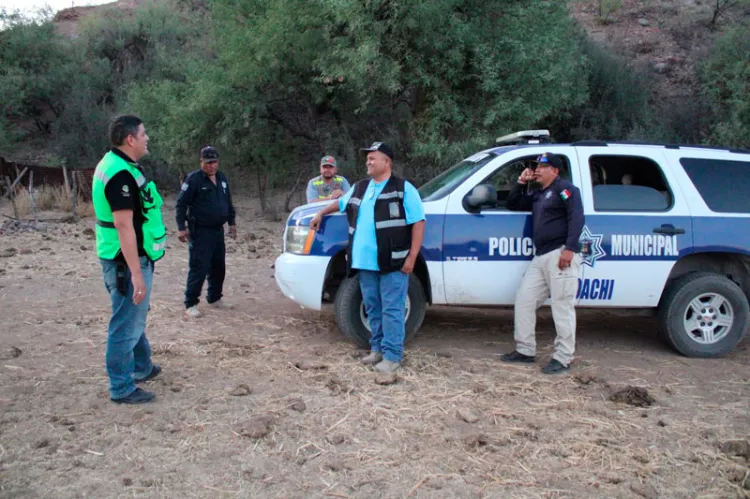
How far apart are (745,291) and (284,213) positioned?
1229 cm

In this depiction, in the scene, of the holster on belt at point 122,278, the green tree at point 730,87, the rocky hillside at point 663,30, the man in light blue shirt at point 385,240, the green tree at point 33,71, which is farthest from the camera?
the green tree at point 33,71

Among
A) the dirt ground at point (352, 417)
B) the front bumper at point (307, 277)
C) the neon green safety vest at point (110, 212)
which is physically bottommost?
the dirt ground at point (352, 417)

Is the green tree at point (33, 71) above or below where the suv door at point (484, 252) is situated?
above

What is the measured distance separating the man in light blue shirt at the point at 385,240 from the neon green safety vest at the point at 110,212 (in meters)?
1.64

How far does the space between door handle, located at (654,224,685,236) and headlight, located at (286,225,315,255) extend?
322 centimetres

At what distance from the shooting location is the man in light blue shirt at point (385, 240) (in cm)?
524

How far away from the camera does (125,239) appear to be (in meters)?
4.22

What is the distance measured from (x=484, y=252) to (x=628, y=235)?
4.41 ft

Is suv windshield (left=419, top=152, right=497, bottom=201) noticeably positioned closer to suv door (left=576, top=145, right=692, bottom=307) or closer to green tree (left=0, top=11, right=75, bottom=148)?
suv door (left=576, top=145, right=692, bottom=307)

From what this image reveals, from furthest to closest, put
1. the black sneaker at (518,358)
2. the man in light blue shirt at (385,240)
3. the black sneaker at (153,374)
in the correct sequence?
the black sneaker at (518,358) → the man in light blue shirt at (385,240) → the black sneaker at (153,374)

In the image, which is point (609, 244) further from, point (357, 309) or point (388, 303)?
point (357, 309)

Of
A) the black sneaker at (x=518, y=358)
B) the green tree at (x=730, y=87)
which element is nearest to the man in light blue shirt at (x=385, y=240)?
the black sneaker at (x=518, y=358)

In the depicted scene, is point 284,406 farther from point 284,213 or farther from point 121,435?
point 284,213

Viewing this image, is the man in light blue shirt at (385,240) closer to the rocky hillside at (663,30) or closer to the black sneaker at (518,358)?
the black sneaker at (518,358)
